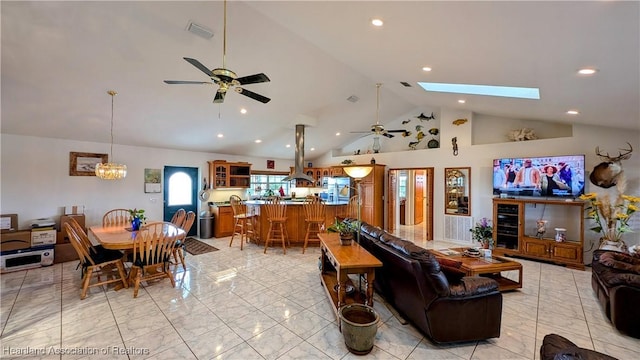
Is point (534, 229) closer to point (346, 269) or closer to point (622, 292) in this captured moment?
point (622, 292)

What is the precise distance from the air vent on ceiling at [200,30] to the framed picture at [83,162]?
14.3 ft

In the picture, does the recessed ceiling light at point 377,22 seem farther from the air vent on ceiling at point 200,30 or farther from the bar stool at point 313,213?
the bar stool at point 313,213

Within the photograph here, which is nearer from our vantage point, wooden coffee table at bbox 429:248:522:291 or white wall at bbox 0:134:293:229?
wooden coffee table at bbox 429:248:522:291

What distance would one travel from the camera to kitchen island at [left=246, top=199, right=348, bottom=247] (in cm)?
612

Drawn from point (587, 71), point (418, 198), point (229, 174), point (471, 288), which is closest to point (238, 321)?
point (471, 288)

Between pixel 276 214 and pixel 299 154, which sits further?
pixel 299 154

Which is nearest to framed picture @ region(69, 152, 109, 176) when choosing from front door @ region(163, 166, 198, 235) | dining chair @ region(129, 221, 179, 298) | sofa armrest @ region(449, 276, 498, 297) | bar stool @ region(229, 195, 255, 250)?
front door @ region(163, 166, 198, 235)

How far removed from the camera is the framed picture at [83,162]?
5.39 m

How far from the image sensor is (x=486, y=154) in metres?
6.11

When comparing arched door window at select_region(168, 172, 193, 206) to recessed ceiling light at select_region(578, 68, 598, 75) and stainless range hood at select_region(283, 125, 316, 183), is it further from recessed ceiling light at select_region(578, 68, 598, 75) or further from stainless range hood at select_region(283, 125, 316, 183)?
recessed ceiling light at select_region(578, 68, 598, 75)

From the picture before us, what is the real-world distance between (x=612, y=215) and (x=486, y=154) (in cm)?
230

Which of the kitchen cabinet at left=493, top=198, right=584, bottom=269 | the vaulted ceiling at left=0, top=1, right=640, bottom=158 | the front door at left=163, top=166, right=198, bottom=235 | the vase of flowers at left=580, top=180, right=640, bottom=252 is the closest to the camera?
the vaulted ceiling at left=0, top=1, right=640, bottom=158

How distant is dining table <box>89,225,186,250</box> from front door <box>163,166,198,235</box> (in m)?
2.28

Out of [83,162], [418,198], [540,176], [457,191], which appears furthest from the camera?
[418,198]
